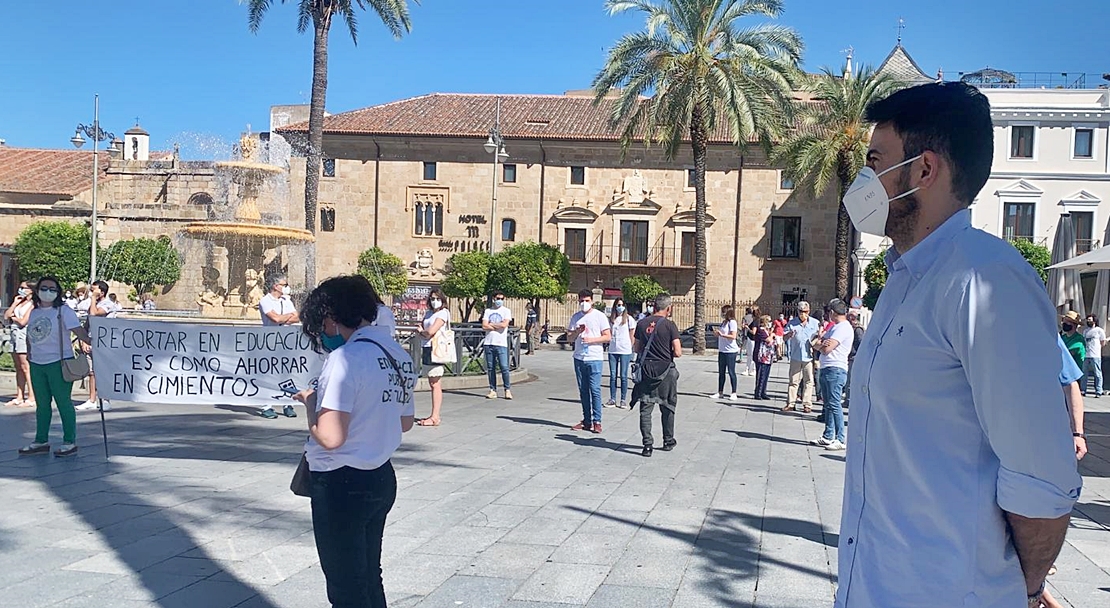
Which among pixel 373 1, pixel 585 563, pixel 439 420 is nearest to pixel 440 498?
pixel 585 563

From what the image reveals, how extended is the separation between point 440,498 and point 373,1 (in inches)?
892

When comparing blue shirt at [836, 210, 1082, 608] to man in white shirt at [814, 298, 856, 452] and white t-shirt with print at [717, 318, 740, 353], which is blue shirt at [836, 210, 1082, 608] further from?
white t-shirt with print at [717, 318, 740, 353]

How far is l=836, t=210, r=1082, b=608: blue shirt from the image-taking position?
1.73 metres

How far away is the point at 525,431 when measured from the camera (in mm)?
11625

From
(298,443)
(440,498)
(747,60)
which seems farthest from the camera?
(747,60)

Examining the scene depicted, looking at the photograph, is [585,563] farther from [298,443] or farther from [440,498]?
[298,443]

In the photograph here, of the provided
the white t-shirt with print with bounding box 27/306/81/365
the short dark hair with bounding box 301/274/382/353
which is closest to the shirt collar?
the short dark hair with bounding box 301/274/382/353

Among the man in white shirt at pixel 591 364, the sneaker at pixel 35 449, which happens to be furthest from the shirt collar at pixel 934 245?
the man in white shirt at pixel 591 364

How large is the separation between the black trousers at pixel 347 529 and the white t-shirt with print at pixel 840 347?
27.5 ft

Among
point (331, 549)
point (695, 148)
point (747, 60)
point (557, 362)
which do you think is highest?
point (747, 60)

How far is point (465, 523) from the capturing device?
6.48 metres

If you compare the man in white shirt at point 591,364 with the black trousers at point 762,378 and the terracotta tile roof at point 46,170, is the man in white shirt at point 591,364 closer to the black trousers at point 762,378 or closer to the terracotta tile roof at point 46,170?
the black trousers at point 762,378

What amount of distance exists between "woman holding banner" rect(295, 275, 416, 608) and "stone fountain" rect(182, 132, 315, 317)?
533 inches

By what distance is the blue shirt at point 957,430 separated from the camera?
173 centimetres
